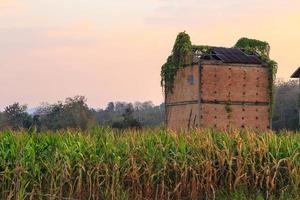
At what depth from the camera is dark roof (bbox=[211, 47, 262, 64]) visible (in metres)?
30.7

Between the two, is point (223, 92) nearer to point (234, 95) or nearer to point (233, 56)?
point (234, 95)

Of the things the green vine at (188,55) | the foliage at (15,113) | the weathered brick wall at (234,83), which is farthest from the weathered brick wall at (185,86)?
the foliage at (15,113)

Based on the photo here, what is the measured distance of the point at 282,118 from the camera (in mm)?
51438

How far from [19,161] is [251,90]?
23115 millimetres

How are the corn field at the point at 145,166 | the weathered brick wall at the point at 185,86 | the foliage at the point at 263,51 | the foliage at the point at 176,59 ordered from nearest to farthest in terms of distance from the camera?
the corn field at the point at 145,166 → the weathered brick wall at the point at 185,86 → the foliage at the point at 263,51 → the foliage at the point at 176,59

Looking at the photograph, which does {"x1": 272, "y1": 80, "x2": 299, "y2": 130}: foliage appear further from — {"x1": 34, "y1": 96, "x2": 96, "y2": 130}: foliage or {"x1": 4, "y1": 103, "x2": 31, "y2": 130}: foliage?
{"x1": 4, "y1": 103, "x2": 31, "y2": 130}: foliage

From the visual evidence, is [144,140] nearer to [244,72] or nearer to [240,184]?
[240,184]

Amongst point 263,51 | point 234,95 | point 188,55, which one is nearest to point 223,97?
point 234,95

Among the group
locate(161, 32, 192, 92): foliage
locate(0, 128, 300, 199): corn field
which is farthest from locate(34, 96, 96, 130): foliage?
locate(0, 128, 300, 199): corn field

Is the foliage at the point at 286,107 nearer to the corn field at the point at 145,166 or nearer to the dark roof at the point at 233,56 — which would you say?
the dark roof at the point at 233,56

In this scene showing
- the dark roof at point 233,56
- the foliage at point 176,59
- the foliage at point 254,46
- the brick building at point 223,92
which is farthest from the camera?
the foliage at point 254,46

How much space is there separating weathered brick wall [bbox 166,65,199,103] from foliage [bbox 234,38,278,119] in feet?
16.2

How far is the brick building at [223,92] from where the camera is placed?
29.5 m

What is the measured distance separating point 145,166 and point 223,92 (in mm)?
20211
